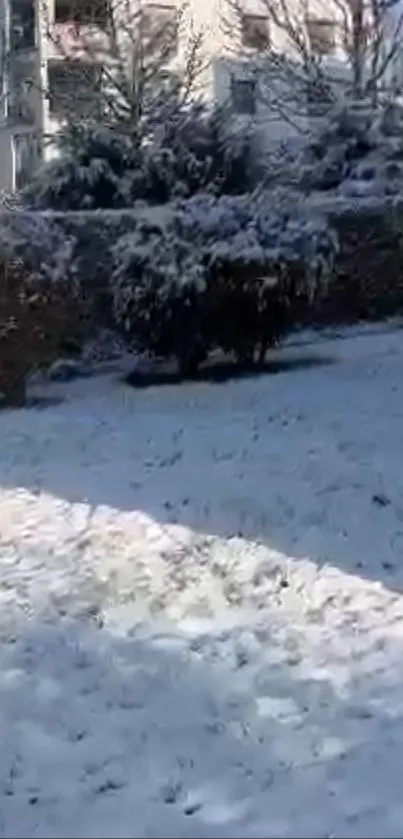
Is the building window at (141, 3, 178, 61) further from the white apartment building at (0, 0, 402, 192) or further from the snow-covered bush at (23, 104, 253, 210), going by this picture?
the snow-covered bush at (23, 104, 253, 210)

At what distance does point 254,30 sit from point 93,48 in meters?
6.76

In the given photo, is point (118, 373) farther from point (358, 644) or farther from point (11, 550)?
point (358, 644)

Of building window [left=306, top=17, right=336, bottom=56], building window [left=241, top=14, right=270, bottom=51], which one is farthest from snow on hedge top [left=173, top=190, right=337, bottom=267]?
building window [left=241, top=14, right=270, bottom=51]

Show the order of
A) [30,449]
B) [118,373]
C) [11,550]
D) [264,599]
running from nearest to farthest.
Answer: [264,599] → [11,550] → [30,449] → [118,373]

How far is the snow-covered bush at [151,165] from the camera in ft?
40.3

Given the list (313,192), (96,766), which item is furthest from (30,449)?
(313,192)

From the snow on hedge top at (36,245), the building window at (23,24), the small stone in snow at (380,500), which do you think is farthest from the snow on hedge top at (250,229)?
the building window at (23,24)

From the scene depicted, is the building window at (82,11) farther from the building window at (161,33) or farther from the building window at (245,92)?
the building window at (245,92)

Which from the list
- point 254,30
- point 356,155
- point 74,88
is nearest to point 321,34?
point 254,30

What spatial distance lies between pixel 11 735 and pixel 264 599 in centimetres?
157

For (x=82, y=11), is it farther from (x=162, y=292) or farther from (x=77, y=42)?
(x=162, y=292)

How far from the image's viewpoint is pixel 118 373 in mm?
12727

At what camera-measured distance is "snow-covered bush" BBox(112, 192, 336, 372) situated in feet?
37.8

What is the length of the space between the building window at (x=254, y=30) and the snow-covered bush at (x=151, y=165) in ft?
78.6
